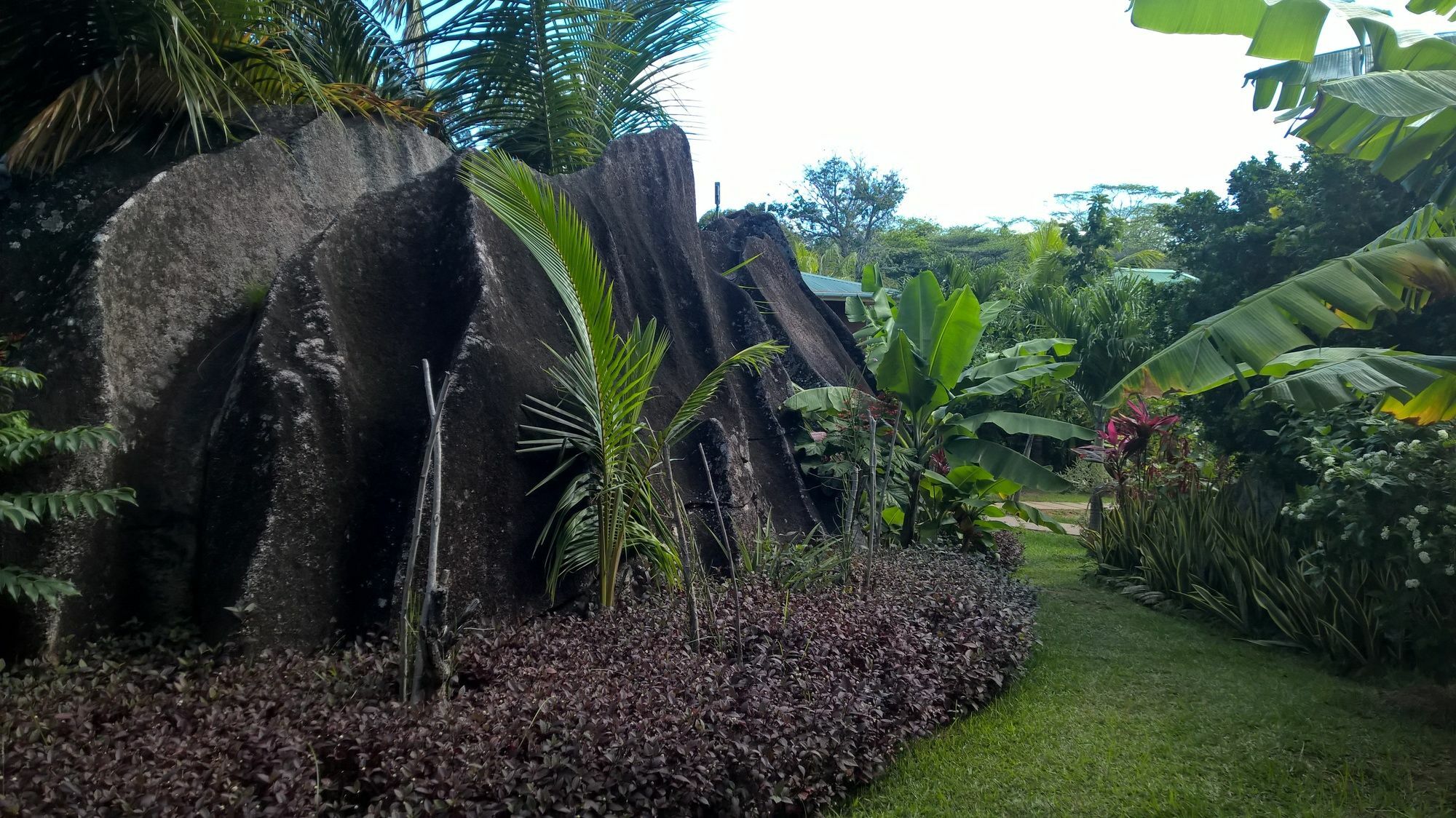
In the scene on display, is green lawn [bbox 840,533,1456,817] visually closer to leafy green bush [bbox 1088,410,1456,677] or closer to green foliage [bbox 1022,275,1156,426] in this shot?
leafy green bush [bbox 1088,410,1456,677]

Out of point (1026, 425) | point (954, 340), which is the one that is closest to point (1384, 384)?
point (954, 340)

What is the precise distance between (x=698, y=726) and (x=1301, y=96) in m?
5.24

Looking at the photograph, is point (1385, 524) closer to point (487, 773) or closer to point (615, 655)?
point (615, 655)

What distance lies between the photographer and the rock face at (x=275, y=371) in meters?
4.49

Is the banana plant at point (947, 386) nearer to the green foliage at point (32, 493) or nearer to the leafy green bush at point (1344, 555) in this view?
the leafy green bush at point (1344, 555)

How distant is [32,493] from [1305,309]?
21.4 ft

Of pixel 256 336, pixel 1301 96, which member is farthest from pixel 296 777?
pixel 1301 96

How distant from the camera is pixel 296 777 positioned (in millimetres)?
3049

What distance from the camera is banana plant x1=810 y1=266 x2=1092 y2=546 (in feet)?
25.6

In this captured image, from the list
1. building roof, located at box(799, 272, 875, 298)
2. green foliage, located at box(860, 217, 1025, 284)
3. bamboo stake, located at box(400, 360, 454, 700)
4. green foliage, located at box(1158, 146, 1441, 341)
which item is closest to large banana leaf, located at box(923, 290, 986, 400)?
green foliage, located at box(1158, 146, 1441, 341)

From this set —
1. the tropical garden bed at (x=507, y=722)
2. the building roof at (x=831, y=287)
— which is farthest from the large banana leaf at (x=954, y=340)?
the building roof at (x=831, y=287)

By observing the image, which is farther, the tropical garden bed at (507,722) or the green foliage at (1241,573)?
the green foliage at (1241,573)

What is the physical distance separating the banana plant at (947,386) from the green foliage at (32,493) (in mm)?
5782

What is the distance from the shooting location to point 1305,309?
5.18m
